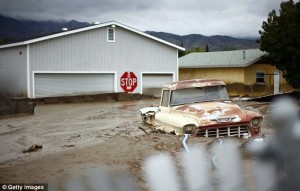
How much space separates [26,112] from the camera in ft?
60.1

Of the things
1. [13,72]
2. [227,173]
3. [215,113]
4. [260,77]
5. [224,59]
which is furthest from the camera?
[224,59]

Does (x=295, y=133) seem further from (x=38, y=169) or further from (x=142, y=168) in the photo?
(x=38, y=169)

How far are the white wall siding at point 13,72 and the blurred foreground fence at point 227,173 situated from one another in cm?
2170

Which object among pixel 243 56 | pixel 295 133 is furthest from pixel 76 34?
pixel 295 133

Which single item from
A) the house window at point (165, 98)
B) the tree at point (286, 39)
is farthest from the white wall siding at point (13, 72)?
the house window at point (165, 98)

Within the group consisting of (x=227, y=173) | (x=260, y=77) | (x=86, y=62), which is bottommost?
(x=227, y=173)

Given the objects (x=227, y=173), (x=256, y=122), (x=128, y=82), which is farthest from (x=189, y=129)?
(x=128, y=82)

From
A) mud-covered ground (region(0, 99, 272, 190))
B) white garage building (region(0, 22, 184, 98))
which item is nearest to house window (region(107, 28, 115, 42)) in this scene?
white garage building (region(0, 22, 184, 98))

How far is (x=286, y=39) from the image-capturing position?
24.8 meters

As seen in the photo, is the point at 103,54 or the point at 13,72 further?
the point at 103,54

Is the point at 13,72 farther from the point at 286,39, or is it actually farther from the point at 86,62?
the point at 286,39

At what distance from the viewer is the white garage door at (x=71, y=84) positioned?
87.2 feet

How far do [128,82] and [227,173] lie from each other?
2479 centimetres

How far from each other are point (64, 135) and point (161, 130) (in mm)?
3360
